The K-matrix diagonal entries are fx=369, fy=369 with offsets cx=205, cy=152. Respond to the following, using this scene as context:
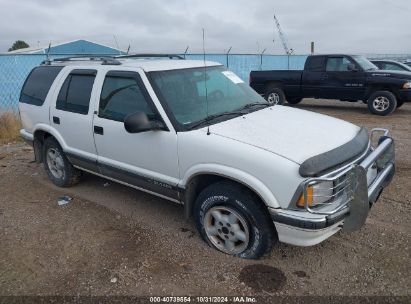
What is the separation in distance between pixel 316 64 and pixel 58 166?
9144mm

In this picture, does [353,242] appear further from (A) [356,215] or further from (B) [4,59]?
(B) [4,59]

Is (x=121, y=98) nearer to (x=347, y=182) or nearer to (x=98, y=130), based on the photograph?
(x=98, y=130)

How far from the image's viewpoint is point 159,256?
3527 mm

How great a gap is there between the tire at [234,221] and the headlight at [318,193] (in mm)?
436

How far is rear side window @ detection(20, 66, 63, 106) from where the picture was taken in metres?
5.07

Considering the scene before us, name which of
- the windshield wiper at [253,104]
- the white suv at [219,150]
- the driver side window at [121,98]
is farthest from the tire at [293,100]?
the driver side window at [121,98]

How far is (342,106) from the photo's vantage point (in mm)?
13570

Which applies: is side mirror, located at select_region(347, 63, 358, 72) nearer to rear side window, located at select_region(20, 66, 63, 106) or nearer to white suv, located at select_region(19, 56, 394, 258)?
white suv, located at select_region(19, 56, 394, 258)

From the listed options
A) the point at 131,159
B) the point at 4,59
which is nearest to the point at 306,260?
the point at 131,159

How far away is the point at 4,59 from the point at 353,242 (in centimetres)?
1307

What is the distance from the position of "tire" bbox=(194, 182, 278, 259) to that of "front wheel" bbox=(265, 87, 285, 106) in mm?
9612

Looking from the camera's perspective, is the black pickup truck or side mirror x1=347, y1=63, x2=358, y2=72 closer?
the black pickup truck

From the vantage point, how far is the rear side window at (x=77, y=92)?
14.4ft

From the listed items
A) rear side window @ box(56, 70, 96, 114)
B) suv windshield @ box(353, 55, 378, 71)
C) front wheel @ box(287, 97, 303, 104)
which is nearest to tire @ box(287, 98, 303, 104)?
front wheel @ box(287, 97, 303, 104)
